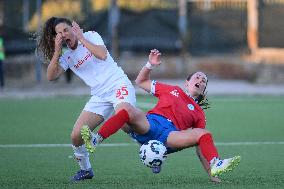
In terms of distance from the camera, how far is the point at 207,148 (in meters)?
10.8

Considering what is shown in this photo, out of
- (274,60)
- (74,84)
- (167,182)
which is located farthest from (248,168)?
(274,60)

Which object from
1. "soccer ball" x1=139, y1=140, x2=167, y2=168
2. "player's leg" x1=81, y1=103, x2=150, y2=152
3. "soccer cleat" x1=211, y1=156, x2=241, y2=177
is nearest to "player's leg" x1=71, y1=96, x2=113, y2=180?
"player's leg" x1=81, y1=103, x2=150, y2=152

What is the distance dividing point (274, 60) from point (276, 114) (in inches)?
480

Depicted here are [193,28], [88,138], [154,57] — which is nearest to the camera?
[88,138]

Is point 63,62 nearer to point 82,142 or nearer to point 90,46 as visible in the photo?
point 90,46

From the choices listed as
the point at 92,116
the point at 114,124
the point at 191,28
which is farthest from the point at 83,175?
the point at 191,28

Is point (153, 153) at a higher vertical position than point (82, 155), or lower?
higher

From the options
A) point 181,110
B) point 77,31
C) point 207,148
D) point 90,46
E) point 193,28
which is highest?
point 77,31

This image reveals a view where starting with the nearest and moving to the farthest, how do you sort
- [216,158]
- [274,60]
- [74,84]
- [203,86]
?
[216,158] → [203,86] → [74,84] → [274,60]

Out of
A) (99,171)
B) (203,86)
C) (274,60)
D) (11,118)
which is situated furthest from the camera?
(274,60)

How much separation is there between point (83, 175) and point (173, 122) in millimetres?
1330

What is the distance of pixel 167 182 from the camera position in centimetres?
1147

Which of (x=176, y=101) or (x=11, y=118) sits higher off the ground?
(x=176, y=101)

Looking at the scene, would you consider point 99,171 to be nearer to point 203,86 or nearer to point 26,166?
point 26,166
